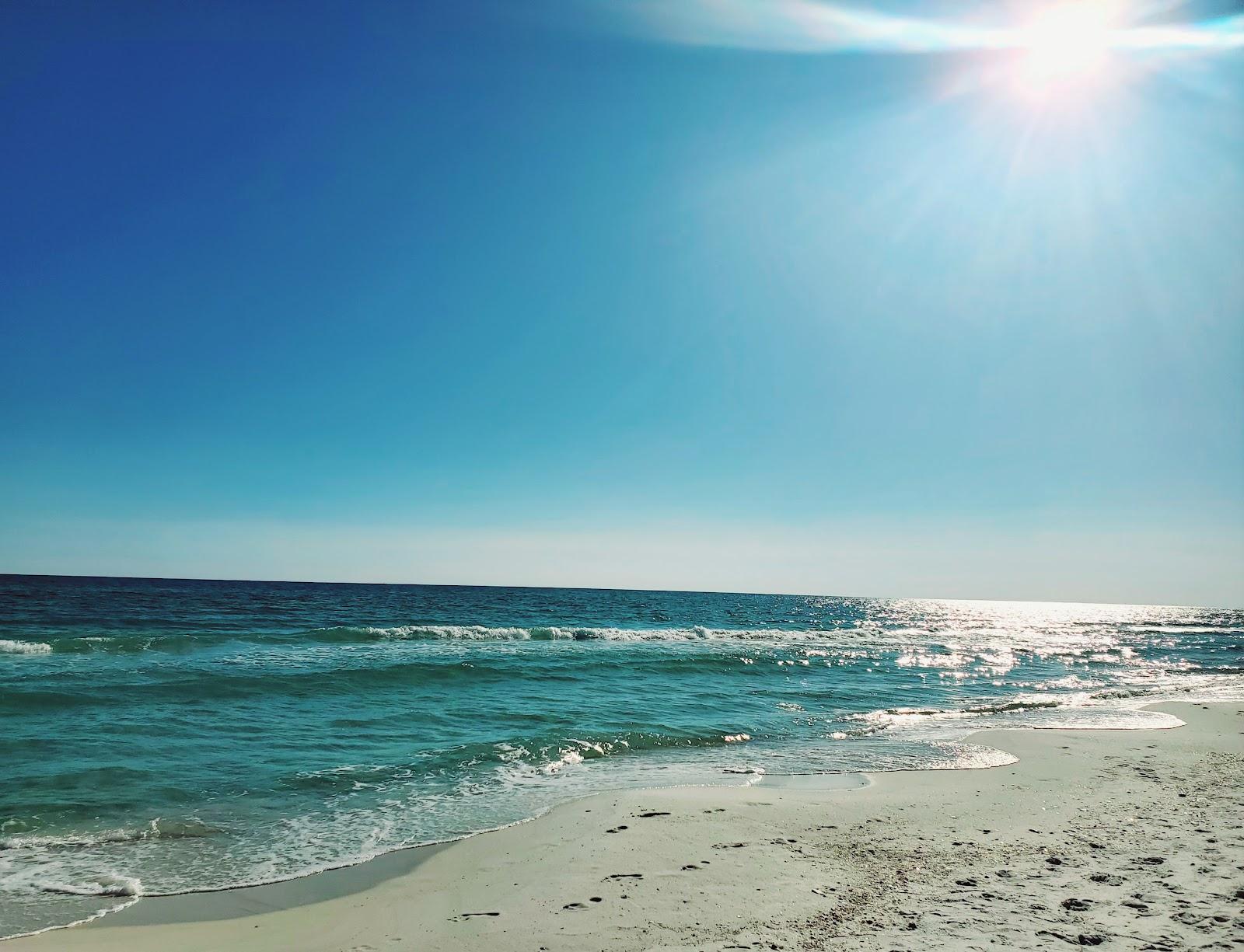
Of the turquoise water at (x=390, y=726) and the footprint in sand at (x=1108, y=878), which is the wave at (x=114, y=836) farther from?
the footprint in sand at (x=1108, y=878)

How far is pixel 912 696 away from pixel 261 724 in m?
18.9

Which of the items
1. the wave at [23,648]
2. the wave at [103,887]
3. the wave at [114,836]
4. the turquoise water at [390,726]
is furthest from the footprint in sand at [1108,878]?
the wave at [23,648]

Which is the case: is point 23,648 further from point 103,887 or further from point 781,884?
point 781,884

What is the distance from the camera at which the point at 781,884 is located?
21.3 feet

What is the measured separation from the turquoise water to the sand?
96 centimetres

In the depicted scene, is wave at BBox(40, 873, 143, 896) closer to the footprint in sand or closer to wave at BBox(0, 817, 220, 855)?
wave at BBox(0, 817, 220, 855)

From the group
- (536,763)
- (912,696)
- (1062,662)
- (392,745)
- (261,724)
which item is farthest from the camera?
(1062,662)

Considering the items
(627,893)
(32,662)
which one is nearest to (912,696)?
(627,893)

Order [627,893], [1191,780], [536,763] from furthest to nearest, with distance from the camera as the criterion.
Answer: [536,763] < [1191,780] < [627,893]

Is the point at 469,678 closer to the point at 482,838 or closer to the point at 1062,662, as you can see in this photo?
the point at 482,838

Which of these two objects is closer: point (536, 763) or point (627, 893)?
point (627, 893)

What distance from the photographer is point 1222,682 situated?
91.6 feet

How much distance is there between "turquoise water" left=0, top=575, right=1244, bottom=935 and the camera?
8.18 metres

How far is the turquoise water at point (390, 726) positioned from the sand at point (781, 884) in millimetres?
962
